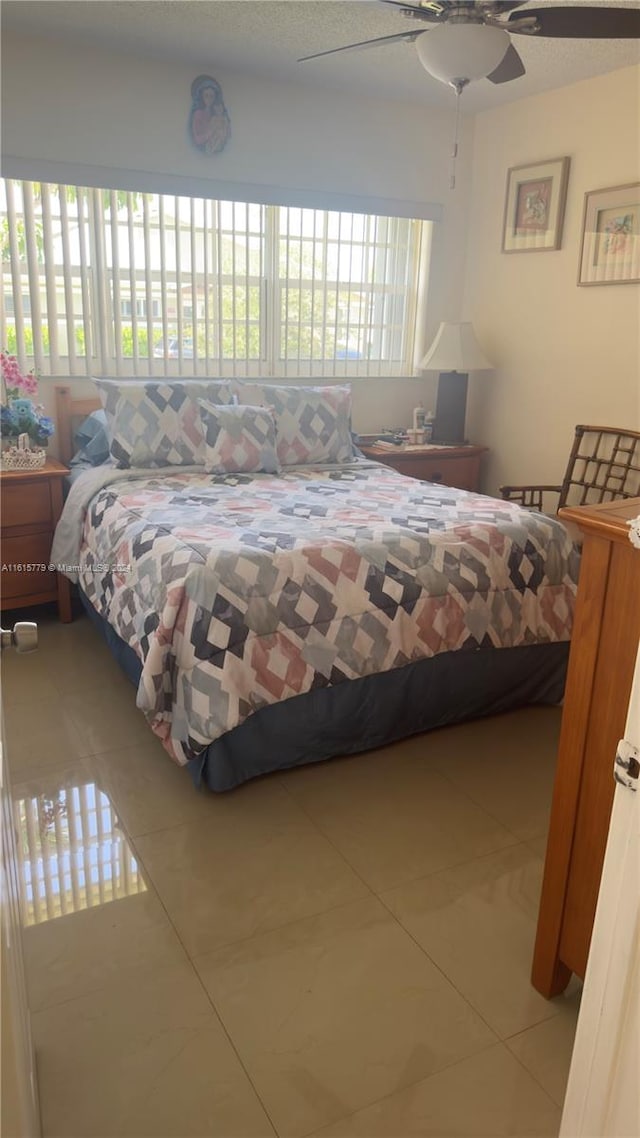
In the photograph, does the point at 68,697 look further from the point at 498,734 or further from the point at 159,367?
the point at 159,367

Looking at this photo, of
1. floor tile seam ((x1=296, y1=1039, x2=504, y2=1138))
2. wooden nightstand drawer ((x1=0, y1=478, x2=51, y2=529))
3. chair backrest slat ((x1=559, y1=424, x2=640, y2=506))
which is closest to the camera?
floor tile seam ((x1=296, y1=1039, x2=504, y2=1138))

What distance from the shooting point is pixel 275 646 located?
225 centimetres

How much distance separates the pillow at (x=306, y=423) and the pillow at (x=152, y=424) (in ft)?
1.16

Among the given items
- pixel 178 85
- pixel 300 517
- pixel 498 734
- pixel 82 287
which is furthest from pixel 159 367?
pixel 498 734

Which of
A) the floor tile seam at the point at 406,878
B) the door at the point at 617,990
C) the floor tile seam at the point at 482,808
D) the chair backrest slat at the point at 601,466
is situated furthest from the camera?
the chair backrest slat at the point at 601,466

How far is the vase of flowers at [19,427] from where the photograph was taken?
331cm

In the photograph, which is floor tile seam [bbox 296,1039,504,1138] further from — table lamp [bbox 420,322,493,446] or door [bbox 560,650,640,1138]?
table lamp [bbox 420,322,493,446]

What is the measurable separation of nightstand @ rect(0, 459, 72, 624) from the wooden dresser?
8.11 feet

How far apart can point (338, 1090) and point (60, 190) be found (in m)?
3.56

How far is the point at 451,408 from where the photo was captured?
4434 millimetres

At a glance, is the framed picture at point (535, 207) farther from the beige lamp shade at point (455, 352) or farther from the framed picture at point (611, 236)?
the beige lamp shade at point (455, 352)

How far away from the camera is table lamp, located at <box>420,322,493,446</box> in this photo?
4184 millimetres

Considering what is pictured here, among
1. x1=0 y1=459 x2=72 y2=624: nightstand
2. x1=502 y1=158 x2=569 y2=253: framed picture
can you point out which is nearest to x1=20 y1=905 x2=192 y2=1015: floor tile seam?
x1=0 y1=459 x2=72 y2=624: nightstand

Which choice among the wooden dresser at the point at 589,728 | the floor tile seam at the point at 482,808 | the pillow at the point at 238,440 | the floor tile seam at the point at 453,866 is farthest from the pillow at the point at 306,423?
the wooden dresser at the point at 589,728
